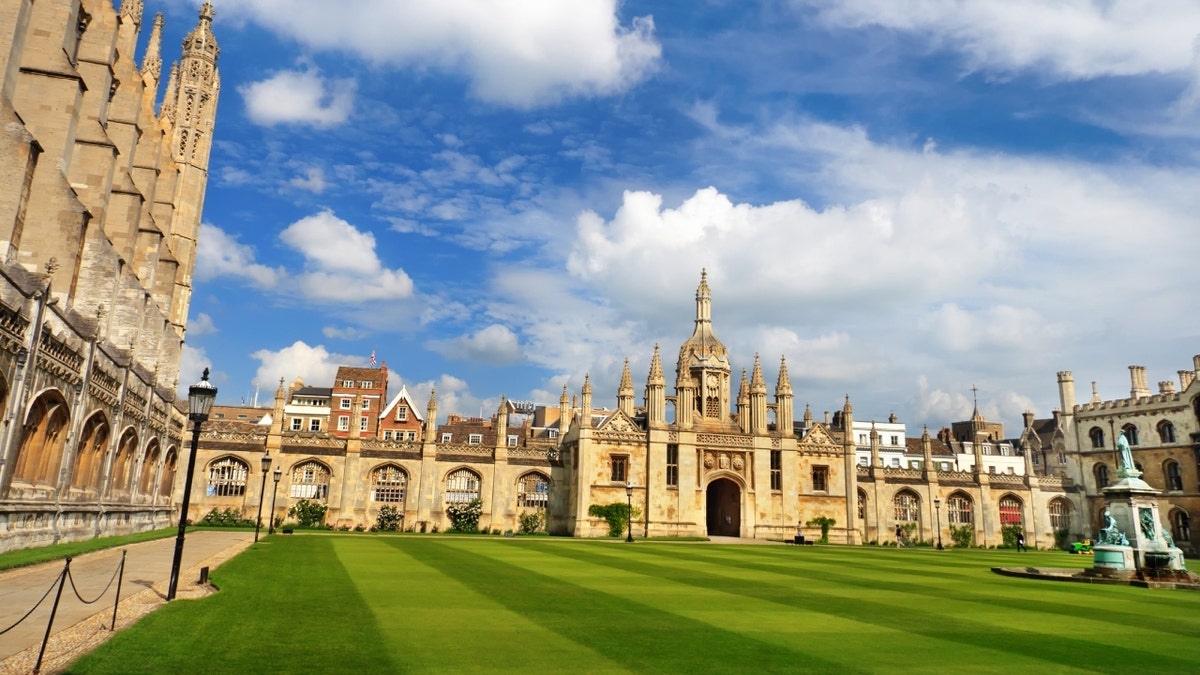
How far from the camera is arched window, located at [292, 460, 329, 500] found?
171 feet

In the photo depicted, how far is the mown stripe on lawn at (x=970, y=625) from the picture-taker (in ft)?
34.0

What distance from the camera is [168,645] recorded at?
29.6ft

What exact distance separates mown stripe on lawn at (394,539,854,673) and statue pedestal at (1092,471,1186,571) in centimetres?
1829

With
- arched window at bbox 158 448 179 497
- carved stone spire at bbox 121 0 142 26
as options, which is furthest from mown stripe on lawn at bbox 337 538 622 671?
carved stone spire at bbox 121 0 142 26

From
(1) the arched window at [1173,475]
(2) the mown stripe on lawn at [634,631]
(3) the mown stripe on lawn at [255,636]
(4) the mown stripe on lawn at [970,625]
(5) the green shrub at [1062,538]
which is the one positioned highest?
(1) the arched window at [1173,475]

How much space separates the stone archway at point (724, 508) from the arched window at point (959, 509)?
2095 centimetres

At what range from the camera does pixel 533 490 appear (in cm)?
5697

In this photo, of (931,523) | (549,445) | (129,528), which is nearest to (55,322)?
(129,528)

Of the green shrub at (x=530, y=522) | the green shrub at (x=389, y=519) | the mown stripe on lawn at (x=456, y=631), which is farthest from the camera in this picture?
the green shrub at (x=530, y=522)

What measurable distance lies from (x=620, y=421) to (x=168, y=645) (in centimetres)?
4749

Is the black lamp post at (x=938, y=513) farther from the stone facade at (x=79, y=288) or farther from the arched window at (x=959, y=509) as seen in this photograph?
the stone facade at (x=79, y=288)

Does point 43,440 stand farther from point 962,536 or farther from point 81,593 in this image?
point 962,536

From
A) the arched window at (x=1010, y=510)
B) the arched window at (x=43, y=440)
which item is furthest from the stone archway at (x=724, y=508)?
the arched window at (x=43, y=440)

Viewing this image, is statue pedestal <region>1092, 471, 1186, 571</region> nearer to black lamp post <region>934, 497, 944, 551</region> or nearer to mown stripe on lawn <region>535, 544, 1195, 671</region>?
mown stripe on lawn <region>535, 544, 1195, 671</region>
